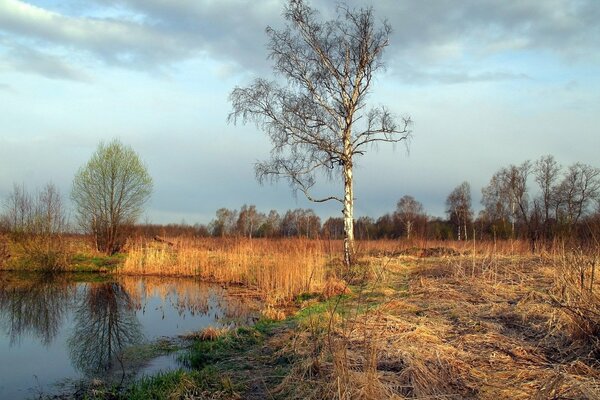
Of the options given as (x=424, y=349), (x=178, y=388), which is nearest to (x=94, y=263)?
(x=178, y=388)

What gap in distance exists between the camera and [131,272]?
18.0m

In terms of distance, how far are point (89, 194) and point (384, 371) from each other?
2338 centimetres

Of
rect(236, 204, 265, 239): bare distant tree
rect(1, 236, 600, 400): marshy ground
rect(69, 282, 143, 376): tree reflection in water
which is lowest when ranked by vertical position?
rect(69, 282, 143, 376): tree reflection in water

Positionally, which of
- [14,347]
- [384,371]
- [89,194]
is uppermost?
[89,194]

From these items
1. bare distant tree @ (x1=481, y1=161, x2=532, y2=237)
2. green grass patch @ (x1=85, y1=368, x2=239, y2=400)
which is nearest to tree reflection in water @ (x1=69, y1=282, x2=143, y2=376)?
green grass patch @ (x1=85, y1=368, x2=239, y2=400)

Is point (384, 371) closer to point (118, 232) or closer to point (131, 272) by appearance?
point (131, 272)

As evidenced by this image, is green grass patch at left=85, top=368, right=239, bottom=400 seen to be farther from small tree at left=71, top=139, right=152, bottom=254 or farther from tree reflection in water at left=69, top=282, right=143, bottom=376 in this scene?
small tree at left=71, top=139, right=152, bottom=254

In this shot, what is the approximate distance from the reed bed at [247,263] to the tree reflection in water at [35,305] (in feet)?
9.91

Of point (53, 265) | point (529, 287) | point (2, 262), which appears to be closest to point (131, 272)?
point (53, 265)

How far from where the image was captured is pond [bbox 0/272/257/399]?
6391 mm

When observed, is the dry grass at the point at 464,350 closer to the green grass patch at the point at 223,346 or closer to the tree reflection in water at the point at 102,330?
the green grass patch at the point at 223,346

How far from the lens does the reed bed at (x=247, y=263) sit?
Result: 37.9 ft

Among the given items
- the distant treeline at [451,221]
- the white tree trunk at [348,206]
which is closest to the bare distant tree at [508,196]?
the distant treeline at [451,221]

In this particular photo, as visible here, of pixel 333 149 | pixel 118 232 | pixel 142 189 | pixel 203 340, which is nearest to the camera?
pixel 203 340
